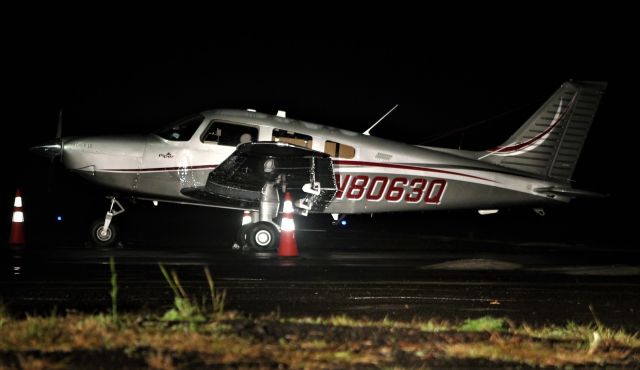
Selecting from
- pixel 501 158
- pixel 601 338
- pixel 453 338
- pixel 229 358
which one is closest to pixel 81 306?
pixel 229 358

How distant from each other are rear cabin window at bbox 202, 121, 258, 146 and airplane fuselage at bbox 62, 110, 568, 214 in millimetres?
17

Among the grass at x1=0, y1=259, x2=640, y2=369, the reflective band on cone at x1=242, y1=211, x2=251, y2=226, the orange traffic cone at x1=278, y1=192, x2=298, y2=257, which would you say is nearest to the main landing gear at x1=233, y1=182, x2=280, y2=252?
the orange traffic cone at x1=278, y1=192, x2=298, y2=257

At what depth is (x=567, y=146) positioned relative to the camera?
1697 centimetres

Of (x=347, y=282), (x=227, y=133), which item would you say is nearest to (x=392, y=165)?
(x=227, y=133)

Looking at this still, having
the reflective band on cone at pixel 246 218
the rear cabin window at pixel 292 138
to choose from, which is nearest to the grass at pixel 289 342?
the rear cabin window at pixel 292 138

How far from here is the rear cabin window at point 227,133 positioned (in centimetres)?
1534

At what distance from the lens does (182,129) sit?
1558cm

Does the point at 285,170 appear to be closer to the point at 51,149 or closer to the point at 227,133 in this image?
the point at 227,133

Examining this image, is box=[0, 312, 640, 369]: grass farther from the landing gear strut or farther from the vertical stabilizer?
the vertical stabilizer

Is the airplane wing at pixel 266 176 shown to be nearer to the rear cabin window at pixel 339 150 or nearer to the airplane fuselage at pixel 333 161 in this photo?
the airplane fuselage at pixel 333 161

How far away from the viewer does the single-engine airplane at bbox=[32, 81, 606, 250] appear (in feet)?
50.1

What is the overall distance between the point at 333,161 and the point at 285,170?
965 mm

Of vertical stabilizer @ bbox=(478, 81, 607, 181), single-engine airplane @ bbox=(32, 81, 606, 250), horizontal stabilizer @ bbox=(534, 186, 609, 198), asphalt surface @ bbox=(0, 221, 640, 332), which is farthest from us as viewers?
vertical stabilizer @ bbox=(478, 81, 607, 181)

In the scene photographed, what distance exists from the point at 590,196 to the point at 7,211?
697 inches
